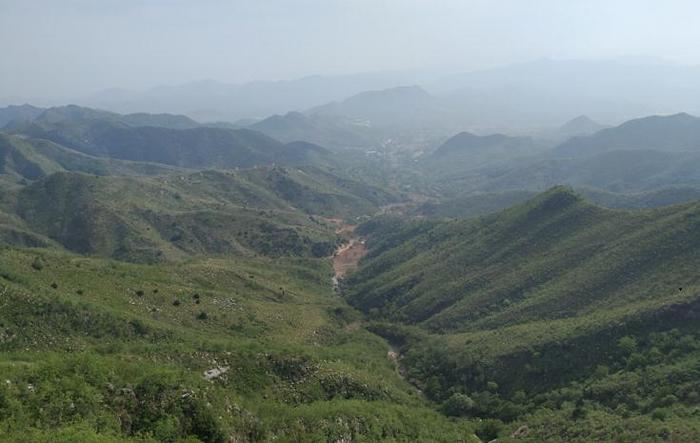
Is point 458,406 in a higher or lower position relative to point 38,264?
lower

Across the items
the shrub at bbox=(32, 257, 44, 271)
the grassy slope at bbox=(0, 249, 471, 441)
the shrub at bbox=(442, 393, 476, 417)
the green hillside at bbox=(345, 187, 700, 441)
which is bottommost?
the shrub at bbox=(442, 393, 476, 417)

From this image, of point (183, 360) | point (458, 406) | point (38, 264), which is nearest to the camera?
point (183, 360)

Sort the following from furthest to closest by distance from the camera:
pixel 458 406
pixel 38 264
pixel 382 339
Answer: pixel 382 339 → pixel 38 264 → pixel 458 406

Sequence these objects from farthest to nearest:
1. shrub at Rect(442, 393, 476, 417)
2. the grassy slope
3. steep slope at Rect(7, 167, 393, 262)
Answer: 1. steep slope at Rect(7, 167, 393, 262)
2. shrub at Rect(442, 393, 476, 417)
3. the grassy slope

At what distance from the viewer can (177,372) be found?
42.0 metres

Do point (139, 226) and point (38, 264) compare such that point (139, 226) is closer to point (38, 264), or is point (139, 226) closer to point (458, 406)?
point (38, 264)

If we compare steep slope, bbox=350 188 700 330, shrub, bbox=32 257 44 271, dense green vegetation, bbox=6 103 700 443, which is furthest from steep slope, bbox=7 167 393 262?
shrub, bbox=32 257 44 271

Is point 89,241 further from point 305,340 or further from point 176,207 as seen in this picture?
point 305,340

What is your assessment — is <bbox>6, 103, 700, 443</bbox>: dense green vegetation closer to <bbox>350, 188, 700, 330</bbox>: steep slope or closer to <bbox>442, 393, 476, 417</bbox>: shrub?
<bbox>442, 393, 476, 417</bbox>: shrub

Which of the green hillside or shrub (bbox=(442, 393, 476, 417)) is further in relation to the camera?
shrub (bbox=(442, 393, 476, 417))

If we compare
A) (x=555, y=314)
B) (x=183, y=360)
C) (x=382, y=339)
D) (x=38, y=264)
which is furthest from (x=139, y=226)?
(x=555, y=314)

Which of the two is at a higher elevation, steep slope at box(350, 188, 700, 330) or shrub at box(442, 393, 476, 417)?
steep slope at box(350, 188, 700, 330)

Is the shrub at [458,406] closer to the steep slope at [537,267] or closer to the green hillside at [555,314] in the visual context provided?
the green hillside at [555,314]

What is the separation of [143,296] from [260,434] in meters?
46.5
